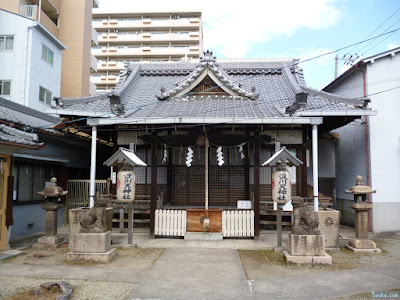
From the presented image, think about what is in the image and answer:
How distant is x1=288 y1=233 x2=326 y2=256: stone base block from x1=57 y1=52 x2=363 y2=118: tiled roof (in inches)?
175

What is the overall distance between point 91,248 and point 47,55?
2088 centimetres

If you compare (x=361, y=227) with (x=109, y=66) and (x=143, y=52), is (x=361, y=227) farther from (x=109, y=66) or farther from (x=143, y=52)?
(x=109, y=66)

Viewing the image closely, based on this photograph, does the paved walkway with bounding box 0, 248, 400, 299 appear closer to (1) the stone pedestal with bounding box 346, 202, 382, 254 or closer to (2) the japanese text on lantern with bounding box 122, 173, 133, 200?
(1) the stone pedestal with bounding box 346, 202, 382, 254

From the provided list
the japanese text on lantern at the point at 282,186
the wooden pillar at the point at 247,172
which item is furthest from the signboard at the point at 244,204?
the japanese text on lantern at the point at 282,186

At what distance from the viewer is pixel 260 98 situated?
13719 mm

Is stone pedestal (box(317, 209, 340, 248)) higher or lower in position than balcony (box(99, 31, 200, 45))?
lower

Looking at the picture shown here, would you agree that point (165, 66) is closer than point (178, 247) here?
No

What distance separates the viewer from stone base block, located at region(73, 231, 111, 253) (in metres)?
8.45

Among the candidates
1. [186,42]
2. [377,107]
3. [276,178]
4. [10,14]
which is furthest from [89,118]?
[186,42]

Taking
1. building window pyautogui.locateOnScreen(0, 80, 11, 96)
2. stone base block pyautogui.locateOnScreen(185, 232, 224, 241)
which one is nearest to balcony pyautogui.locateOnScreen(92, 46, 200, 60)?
building window pyautogui.locateOnScreen(0, 80, 11, 96)

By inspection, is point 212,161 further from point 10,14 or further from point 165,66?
point 10,14

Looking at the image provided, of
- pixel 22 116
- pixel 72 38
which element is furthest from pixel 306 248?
pixel 72 38

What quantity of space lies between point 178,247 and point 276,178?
410cm

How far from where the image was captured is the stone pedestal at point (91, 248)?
27.3 ft
